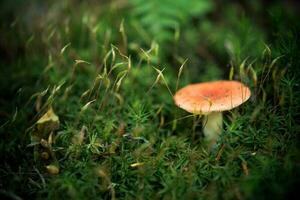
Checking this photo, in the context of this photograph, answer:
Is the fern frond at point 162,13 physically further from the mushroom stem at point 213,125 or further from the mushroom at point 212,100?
the mushroom stem at point 213,125

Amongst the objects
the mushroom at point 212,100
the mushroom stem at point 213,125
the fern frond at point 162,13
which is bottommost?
the mushroom stem at point 213,125

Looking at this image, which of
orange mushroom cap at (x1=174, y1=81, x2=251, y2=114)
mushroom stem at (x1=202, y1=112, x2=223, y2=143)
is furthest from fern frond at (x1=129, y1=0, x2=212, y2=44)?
mushroom stem at (x1=202, y1=112, x2=223, y2=143)

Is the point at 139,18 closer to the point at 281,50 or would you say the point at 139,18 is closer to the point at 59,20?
the point at 59,20

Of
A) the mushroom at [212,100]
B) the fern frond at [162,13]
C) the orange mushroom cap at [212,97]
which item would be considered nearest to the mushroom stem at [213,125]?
the mushroom at [212,100]

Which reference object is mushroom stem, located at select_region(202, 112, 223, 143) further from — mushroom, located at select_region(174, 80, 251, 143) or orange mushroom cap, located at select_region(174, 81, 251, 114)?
orange mushroom cap, located at select_region(174, 81, 251, 114)

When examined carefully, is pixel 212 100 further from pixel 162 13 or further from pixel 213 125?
pixel 162 13

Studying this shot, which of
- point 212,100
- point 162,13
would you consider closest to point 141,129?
point 212,100

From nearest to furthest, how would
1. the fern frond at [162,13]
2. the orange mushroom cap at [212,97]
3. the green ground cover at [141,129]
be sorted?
the green ground cover at [141,129], the orange mushroom cap at [212,97], the fern frond at [162,13]

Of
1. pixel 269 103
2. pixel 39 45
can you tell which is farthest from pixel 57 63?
pixel 269 103
